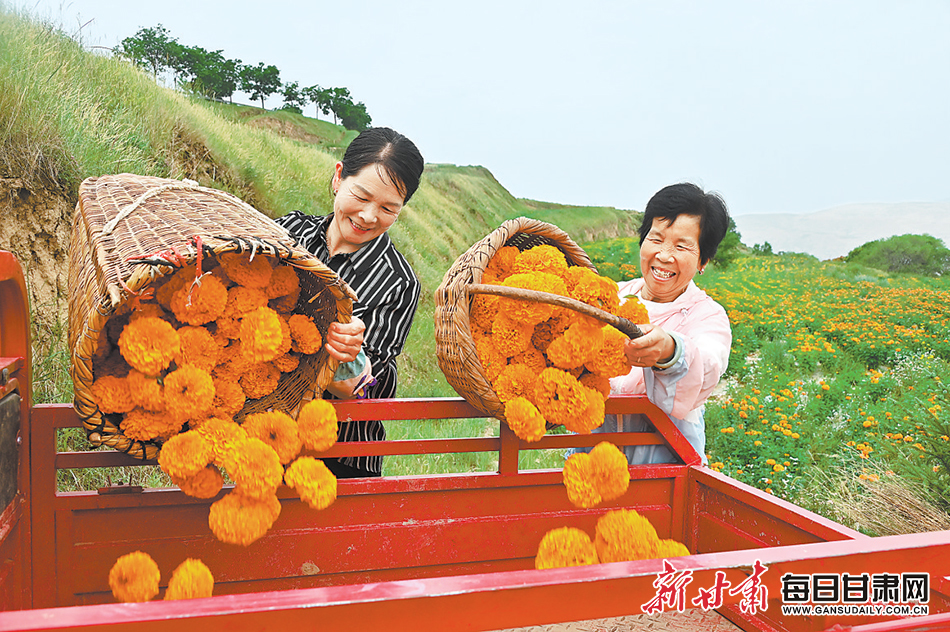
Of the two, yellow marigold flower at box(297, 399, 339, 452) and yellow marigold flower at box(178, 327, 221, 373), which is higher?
yellow marigold flower at box(178, 327, 221, 373)

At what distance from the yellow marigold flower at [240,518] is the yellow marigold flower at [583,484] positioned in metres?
0.62

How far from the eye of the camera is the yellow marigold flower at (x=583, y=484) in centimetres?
134

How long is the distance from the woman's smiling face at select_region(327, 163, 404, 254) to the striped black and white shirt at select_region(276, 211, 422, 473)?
64 mm

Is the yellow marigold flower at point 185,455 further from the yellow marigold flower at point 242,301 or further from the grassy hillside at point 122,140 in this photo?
the grassy hillside at point 122,140

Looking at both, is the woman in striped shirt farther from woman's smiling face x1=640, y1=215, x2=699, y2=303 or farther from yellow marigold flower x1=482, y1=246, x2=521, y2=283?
woman's smiling face x1=640, y1=215, x2=699, y2=303

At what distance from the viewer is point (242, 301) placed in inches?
51.4

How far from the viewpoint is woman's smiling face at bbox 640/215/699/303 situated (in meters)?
1.80

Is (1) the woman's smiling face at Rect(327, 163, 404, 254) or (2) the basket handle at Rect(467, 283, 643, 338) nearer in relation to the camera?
(2) the basket handle at Rect(467, 283, 643, 338)

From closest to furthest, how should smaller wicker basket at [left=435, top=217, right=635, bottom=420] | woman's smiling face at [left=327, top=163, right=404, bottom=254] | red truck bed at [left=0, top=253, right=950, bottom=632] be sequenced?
red truck bed at [left=0, top=253, right=950, bottom=632] → smaller wicker basket at [left=435, top=217, right=635, bottom=420] → woman's smiling face at [left=327, top=163, right=404, bottom=254]

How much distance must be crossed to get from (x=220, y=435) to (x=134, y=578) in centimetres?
34

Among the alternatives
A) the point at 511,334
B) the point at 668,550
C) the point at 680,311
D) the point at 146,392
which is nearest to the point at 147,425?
the point at 146,392

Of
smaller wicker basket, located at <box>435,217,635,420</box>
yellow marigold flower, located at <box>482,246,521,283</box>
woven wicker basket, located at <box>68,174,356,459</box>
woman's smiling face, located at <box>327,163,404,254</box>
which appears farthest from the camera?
woman's smiling face, located at <box>327,163,404,254</box>

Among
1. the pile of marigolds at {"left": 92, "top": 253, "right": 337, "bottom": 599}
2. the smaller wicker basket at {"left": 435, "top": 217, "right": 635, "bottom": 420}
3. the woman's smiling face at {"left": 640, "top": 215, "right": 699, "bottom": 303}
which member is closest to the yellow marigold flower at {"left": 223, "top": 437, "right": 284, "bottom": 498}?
the pile of marigolds at {"left": 92, "top": 253, "right": 337, "bottom": 599}

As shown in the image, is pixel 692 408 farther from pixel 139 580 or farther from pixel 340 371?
pixel 139 580
